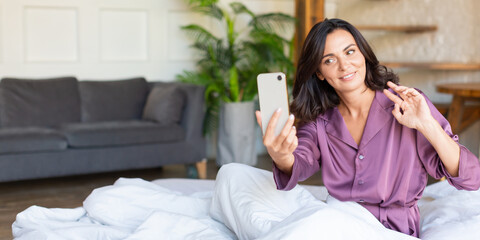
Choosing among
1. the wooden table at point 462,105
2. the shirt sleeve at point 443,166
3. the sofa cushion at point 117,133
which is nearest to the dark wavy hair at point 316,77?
the shirt sleeve at point 443,166

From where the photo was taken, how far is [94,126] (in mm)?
4254

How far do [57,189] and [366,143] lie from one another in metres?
2.88

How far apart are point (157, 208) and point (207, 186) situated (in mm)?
682

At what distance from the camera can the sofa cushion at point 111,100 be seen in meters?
4.62

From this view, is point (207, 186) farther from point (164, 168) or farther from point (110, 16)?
point (110, 16)

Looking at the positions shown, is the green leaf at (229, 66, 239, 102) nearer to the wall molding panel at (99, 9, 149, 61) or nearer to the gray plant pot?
the gray plant pot

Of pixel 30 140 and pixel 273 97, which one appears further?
pixel 30 140

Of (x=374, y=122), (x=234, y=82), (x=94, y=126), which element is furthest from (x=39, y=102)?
(x=374, y=122)

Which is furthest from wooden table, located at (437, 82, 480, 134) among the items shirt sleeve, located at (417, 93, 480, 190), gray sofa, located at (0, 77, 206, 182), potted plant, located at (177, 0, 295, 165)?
shirt sleeve, located at (417, 93, 480, 190)

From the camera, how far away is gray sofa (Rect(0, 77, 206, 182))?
397 cm

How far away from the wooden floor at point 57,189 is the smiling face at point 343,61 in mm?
2019

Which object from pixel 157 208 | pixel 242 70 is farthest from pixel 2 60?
pixel 157 208

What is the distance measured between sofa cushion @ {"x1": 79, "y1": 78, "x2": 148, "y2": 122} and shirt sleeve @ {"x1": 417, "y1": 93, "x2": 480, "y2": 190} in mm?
3255

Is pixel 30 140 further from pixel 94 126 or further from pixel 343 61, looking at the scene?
pixel 343 61
